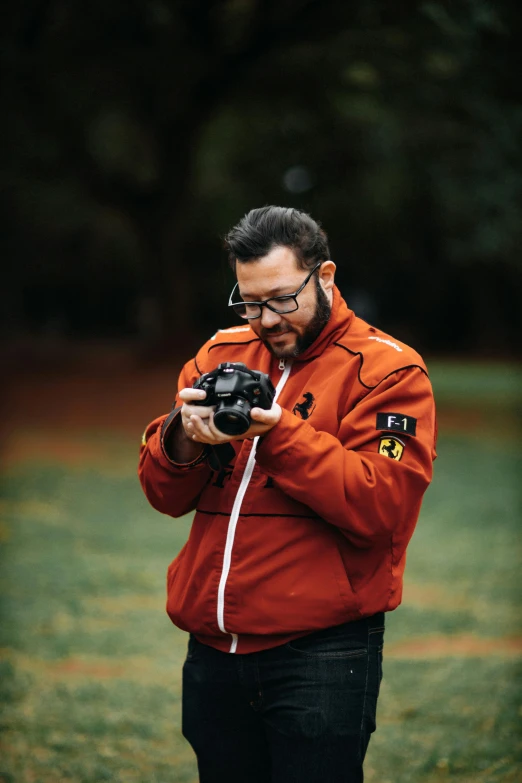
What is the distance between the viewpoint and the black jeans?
2500mm

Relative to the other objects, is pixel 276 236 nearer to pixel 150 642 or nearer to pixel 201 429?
pixel 201 429

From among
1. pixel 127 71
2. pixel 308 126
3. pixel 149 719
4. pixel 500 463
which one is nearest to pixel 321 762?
pixel 149 719

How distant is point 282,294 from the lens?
2600 mm

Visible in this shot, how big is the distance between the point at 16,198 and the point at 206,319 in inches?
448

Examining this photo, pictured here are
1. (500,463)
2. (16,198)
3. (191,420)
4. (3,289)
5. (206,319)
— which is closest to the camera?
(191,420)

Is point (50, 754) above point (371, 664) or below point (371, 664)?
below

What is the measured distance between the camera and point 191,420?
242 cm

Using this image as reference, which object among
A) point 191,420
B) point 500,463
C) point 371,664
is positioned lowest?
point 371,664

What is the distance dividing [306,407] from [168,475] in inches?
17.2

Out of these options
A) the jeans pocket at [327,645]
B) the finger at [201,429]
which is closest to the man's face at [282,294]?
the finger at [201,429]

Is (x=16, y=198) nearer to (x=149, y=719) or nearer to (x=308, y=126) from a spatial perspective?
(x=308, y=126)

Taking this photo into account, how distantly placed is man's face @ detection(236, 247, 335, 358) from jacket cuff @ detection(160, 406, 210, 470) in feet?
1.11

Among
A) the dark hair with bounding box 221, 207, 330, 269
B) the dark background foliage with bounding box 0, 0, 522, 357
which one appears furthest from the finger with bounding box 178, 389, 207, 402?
the dark background foliage with bounding box 0, 0, 522, 357

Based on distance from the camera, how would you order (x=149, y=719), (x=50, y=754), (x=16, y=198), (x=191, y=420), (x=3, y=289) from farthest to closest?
1. (x=3, y=289)
2. (x=16, y=198)
3. (x=149, y=719)
4. (x=50, y=754)
5. (x=191, y=420)
